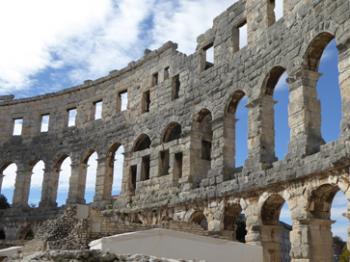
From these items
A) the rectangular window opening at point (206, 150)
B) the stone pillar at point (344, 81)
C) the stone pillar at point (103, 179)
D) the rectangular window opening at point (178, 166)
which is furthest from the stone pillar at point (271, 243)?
the stone pillar at point (103, 179)

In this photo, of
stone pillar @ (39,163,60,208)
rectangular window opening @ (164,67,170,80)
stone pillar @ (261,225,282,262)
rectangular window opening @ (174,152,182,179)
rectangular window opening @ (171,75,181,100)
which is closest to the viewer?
stone pillar @ (261,225,282,262)

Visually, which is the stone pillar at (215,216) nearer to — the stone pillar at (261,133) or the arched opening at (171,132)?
the stone pillar at (261,133)

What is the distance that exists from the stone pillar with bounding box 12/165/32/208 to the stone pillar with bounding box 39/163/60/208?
113cm

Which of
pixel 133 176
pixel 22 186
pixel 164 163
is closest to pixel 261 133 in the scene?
pixel 164 163

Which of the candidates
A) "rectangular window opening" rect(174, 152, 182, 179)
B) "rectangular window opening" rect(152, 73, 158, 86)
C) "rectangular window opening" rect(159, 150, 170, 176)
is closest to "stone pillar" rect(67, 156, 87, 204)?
"rectangular window opening" rect(152, 73, 158, 86)

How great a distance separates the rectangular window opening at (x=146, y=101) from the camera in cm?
2103

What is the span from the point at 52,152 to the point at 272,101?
42.9 feet

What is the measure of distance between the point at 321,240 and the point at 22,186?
1668 cm

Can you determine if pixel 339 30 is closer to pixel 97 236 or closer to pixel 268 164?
pixel 268 164

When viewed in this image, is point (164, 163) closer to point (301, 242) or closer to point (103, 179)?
point (103, 179)

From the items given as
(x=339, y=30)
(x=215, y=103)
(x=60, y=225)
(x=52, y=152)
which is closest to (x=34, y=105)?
(x=52, y=152)

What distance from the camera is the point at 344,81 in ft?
36.9

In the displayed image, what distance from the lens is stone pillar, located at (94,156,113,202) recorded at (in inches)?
831

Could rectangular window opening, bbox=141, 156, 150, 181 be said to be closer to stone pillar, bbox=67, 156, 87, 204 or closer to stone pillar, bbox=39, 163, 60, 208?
stone pillar, bbox=67, 156, 87, 204
